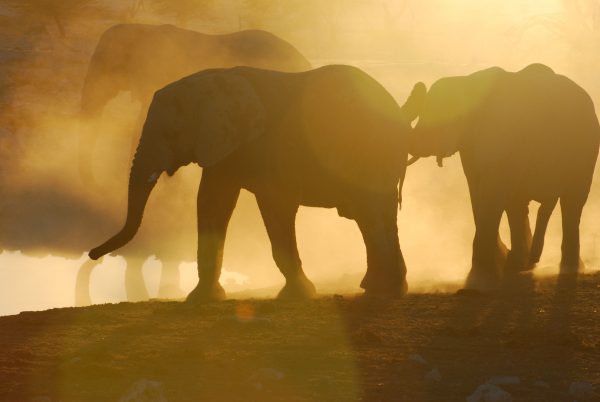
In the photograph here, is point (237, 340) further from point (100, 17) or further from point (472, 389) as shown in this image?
point (100, 17)

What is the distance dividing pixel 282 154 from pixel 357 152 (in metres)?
0.82

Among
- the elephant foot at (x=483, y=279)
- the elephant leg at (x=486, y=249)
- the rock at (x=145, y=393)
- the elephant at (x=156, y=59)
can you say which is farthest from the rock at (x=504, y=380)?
the elephant at (x=156, y=59)

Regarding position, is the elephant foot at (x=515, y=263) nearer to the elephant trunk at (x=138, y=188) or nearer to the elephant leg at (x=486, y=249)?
the elephant leg at (x=486, y=249)

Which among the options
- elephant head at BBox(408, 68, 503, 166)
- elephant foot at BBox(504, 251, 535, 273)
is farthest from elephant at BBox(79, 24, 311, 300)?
elephant foot at BBox(504, 251, 535, 273)

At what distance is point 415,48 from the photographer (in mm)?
59344

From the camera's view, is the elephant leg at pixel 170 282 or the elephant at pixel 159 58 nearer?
the elephant leg at pixel 170 282

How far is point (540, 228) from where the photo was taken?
Answer: 15820mm

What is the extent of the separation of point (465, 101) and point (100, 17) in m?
39.3

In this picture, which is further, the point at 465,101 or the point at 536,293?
the point at 465,101

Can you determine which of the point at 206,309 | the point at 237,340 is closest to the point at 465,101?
the point at 206,309

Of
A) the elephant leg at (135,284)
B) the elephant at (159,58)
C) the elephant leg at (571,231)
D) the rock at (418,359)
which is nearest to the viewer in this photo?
the rock at (418,359)

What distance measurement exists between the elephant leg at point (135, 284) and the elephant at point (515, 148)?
190 inches

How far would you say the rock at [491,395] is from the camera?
7.77 meters

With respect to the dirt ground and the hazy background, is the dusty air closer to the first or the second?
the dirt ground
